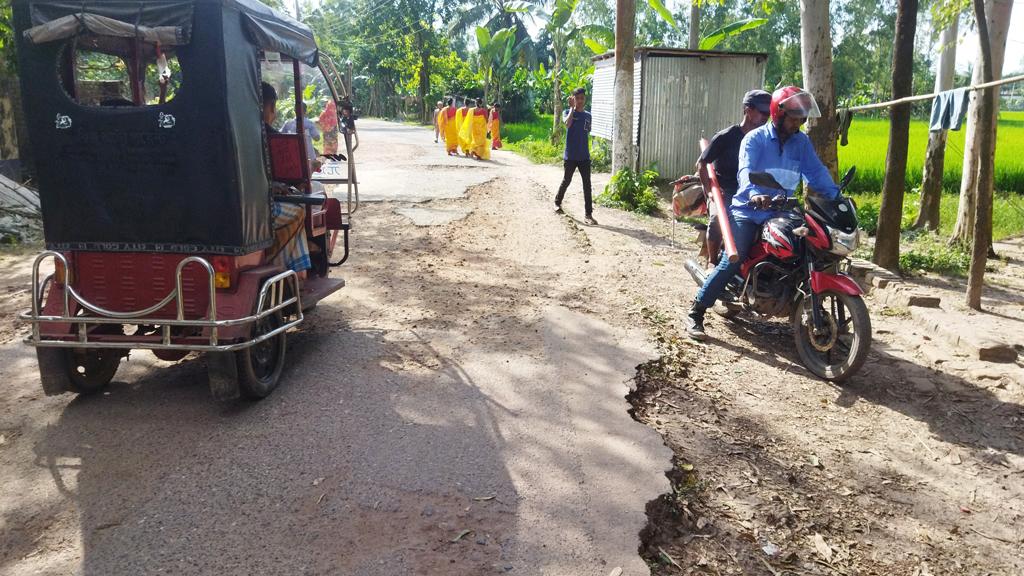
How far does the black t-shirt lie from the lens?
19.9ft

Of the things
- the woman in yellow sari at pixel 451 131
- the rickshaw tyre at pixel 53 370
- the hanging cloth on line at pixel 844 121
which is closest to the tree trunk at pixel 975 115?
the hanging cloth on line at pixel 844 121

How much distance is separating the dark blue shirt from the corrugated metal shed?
3.51 m

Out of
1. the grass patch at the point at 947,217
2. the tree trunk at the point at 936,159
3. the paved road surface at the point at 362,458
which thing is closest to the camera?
the paved road surface at the point at 362,458

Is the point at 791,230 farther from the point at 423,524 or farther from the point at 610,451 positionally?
the point at 423,524

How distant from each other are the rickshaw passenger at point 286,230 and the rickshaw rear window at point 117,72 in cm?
59

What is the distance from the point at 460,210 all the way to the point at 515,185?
3.57m

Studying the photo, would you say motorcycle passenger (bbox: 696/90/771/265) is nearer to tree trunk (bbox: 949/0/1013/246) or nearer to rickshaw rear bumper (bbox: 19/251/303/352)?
tree trunk (bbox: 949/0/1013/246)

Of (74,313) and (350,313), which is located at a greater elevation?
(74,313)

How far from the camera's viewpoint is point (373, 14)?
52188 mm

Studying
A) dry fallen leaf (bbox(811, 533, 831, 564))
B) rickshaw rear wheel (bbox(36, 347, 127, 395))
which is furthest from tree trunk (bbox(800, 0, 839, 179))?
rickshaw rear wheel (bbox(36, 347, 127, 395))

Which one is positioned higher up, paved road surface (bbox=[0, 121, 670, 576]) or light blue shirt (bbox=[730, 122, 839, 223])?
light blue shirt (bbox=[730, 122, 839, 223])

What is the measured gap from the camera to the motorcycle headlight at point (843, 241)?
4.49m

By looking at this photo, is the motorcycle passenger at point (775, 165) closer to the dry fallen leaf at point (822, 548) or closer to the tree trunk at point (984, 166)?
the tree trunk at point (984, 166)

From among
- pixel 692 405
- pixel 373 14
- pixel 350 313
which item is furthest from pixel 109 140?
pixel 373 14
